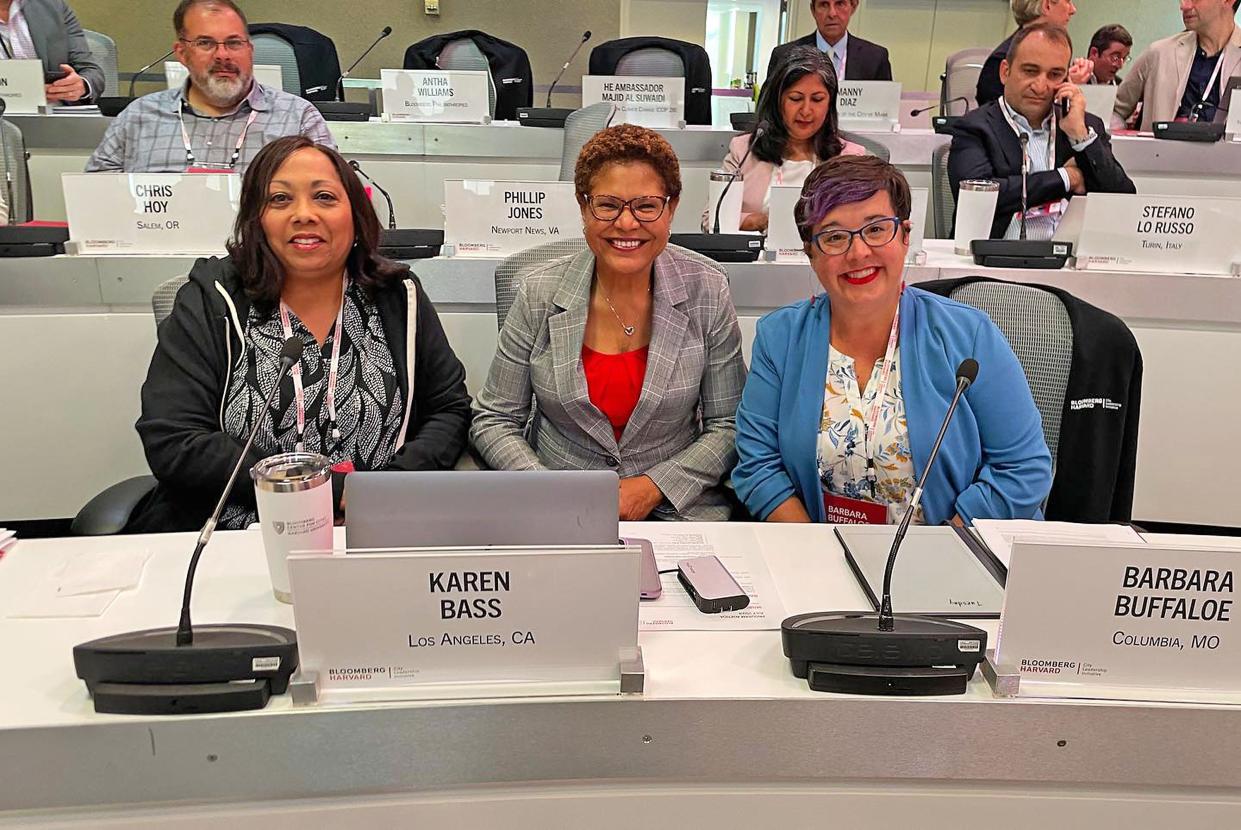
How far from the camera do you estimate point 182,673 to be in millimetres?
901

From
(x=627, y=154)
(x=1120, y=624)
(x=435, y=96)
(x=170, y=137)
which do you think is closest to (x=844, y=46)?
(x=435, y=96)

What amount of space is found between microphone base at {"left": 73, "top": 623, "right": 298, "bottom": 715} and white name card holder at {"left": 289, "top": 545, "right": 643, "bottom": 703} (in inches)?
1.3

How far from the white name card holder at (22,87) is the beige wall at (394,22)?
357 centimetres

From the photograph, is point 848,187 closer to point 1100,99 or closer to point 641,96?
point 641,96

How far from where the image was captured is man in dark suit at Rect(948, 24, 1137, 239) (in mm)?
2967

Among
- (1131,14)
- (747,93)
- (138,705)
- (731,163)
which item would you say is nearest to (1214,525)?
(731,163)

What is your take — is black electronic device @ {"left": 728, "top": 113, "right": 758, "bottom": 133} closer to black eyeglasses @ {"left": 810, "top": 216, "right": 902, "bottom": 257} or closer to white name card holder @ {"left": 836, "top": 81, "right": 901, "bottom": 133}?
white name card holder @ {"left": 836, "top": 81, "right": 901, "bottom": 133}

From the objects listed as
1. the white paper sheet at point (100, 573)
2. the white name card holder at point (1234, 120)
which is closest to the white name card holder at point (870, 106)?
the white name card holder at point (1234, 120)

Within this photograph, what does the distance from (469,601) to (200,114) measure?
8.87 feet

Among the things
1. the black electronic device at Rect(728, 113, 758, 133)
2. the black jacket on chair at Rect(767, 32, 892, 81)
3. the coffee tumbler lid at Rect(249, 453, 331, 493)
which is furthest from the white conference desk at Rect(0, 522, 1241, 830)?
the black jacket on chair at Rect(767, 32, 892, 81)

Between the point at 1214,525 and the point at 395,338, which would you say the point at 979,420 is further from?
the point at 1214,525

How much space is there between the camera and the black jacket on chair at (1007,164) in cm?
298

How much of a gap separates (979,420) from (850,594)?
0.54m

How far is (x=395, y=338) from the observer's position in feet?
5.87
